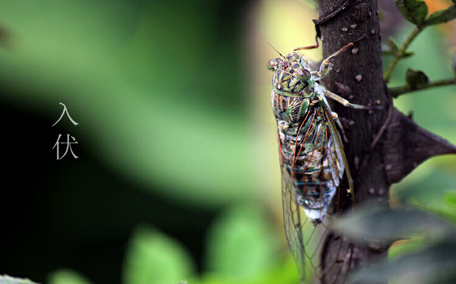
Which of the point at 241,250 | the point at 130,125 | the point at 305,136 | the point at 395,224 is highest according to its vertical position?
the point at 130,125

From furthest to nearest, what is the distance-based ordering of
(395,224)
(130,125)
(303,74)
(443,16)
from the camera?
(130,125) < (303,74) < (443,16) < (395,224)

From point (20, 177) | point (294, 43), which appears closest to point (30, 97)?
point (20, 177)

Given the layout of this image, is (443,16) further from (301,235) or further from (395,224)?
(301,235)

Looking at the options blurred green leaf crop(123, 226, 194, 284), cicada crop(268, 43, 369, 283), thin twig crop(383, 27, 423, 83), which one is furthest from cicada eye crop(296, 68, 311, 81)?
blurred green leaf crop(123, 226, 194, 284)

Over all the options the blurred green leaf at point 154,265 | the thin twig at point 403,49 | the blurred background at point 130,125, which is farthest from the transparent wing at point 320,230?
the blurred background at point 130,125

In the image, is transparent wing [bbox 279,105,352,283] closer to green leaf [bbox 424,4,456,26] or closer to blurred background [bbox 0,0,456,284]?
green leaf [bbox 424,4,456,26]

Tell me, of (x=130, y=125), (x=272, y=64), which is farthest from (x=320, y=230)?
(x=130, y=125)

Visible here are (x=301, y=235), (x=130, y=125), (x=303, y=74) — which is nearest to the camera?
(x=303, y=74)

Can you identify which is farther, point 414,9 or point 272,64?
point 272,64

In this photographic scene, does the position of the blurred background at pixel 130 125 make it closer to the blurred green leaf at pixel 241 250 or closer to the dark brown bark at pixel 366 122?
the blurred green leaf at pixel 241 250
